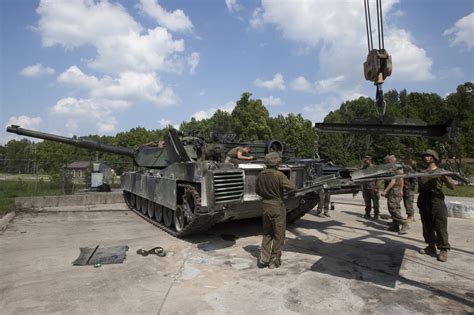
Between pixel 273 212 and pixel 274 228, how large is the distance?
0.24 meters

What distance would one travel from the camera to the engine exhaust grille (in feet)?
21.2

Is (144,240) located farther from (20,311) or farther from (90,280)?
(20,311)

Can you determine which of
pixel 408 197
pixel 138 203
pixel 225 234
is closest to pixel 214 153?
pixel 225 234

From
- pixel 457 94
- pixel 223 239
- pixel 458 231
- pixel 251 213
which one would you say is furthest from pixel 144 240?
pixel 457 94

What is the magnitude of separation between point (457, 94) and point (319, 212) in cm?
5918

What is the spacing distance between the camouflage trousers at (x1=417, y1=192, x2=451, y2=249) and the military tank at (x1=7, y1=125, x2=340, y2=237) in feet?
5.98

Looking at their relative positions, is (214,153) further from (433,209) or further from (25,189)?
(25,189)

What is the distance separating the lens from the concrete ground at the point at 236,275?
4070 mm

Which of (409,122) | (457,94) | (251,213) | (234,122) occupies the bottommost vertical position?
(251,213)

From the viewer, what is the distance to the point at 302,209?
28.8ft

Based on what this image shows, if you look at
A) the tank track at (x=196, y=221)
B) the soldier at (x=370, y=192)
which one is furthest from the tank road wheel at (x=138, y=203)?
the soldier at (x=370, y=192)

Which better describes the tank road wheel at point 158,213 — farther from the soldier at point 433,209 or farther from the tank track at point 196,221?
the soldier at point 433,209

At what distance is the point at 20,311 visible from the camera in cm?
393

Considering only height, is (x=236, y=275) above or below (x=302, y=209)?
below
